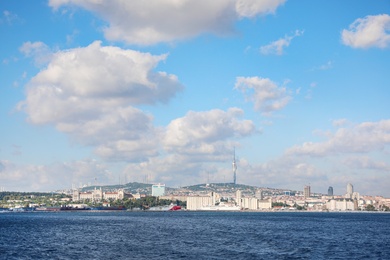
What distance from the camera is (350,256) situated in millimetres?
53469

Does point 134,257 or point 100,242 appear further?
point 100,242

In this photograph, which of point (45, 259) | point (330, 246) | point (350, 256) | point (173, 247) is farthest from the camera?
point (330, 246)

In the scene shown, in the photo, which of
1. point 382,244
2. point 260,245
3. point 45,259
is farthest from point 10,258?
point 382,244

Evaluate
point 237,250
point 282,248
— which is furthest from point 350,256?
point 237,250

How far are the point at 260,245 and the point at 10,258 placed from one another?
30506 millimetres

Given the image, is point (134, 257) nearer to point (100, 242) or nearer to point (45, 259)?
point (45, 259)

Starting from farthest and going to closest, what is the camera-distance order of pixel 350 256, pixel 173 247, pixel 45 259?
pixel 173 247, pixel 350 256, pixel 45 259

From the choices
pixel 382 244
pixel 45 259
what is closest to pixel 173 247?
pixel 45 259

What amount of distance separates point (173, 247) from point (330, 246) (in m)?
21.3

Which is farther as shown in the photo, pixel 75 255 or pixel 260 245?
pixel 260 245

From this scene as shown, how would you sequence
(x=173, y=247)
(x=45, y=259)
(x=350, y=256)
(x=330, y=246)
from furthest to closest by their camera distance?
(x=330, y=246) < (x=173, y=247) < (x=350, y=256) < (x=45, y=259)

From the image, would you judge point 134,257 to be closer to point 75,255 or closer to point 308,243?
point 75,255

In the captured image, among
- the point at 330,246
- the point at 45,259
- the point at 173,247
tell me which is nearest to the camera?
the point at 45,259

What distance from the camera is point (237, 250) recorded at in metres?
56.1
